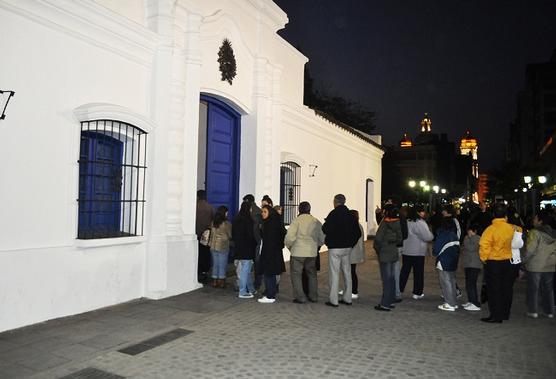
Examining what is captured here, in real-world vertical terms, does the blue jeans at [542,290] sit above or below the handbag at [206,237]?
below

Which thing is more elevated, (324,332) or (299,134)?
(299,134)

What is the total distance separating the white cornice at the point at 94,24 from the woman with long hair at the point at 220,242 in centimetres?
290

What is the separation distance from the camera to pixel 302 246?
7457mm

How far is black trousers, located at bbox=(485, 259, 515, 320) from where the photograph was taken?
646cm

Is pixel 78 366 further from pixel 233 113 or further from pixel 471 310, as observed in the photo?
pixel 233 113

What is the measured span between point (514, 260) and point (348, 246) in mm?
2429

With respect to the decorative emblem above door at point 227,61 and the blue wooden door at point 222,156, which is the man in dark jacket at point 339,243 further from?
the decorative emblem above door at point 227,61

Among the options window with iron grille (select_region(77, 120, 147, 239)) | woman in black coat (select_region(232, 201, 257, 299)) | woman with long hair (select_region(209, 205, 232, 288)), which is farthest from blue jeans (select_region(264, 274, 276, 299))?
window with iron grille (select_region(77, 120, 147, 239))

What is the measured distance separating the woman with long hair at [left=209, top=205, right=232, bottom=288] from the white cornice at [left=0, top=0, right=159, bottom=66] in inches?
114

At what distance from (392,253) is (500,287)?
61.7 inches

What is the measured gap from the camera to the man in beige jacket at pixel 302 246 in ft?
24.5

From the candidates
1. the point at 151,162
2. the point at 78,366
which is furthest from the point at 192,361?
the point at 151,162

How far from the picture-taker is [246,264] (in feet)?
25.5

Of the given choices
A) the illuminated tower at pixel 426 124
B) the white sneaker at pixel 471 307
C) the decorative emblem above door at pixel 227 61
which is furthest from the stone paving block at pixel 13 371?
the illuminated tower at pixel 426 124
